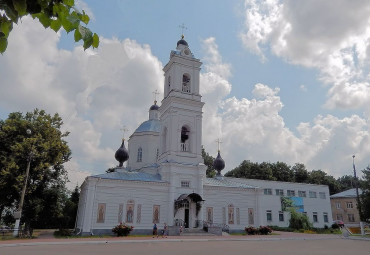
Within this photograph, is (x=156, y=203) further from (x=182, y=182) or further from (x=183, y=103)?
(x=183, y=103)

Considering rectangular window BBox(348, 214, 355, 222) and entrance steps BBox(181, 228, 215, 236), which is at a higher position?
rectangular window BBox(348, 214, 355, 222)

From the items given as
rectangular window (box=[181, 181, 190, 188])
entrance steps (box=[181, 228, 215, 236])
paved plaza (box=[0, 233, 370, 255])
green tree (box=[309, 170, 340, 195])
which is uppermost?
green tree (box=[309, 170, 340, 195])

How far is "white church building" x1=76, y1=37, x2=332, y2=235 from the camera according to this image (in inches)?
1119

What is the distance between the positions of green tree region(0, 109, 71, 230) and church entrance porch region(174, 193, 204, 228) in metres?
11.5

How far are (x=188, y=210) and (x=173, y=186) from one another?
286 cm

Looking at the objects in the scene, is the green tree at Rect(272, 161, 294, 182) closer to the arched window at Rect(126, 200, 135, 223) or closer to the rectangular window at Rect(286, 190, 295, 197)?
the rectangular window at Rect(286, 190, 295, 197)

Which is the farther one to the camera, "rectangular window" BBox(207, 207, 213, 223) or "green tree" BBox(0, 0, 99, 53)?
"rectangular window" BBox(207, 207, 213, 223)

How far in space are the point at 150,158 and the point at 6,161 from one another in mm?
16922

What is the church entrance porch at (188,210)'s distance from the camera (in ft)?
97.6

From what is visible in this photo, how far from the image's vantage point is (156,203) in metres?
30.0

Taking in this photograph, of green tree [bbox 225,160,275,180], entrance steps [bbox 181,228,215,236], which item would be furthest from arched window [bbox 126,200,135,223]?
green tree [bbox 225,160,275,180]

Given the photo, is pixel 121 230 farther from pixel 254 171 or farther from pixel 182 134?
pixel 254 171

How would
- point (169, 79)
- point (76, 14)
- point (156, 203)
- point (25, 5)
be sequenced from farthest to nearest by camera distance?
point (169, 79) → point (156, 203) → point (76, 14) → point (25, 5)

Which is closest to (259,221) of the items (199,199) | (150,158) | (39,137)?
(199,199)
